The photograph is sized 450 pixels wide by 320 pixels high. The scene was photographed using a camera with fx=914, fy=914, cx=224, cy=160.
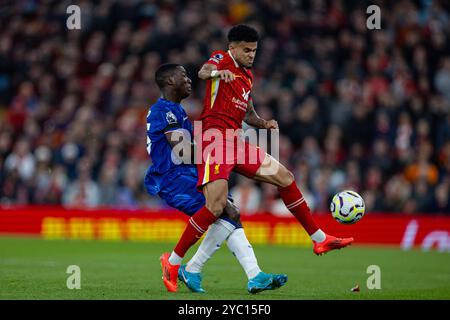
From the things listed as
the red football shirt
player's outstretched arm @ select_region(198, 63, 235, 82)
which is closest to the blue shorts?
the red football shirt

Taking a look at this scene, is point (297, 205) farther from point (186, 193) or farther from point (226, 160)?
point (186, 193)

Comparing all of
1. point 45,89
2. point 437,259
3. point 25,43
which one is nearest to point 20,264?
point 437,259

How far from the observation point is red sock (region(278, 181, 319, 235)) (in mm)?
9430

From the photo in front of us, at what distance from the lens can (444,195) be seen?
17781mm

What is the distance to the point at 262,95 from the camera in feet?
66.7

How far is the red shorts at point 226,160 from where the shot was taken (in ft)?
29.7

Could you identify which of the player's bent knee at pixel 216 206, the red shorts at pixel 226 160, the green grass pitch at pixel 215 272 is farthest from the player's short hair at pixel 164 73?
the green grass pitch at pixel 215 272

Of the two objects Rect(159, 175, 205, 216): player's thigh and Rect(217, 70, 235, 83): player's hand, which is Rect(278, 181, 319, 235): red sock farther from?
Rect(217, 70, 235, 83): player's hand

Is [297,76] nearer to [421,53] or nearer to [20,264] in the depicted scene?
[421,53]

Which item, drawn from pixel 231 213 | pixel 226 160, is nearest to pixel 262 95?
pixel 231 213

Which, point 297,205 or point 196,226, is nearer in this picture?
point 196,226

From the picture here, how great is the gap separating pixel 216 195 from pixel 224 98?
1.03 metres

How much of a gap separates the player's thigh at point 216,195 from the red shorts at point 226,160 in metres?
0.05

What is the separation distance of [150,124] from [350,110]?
10.8m
